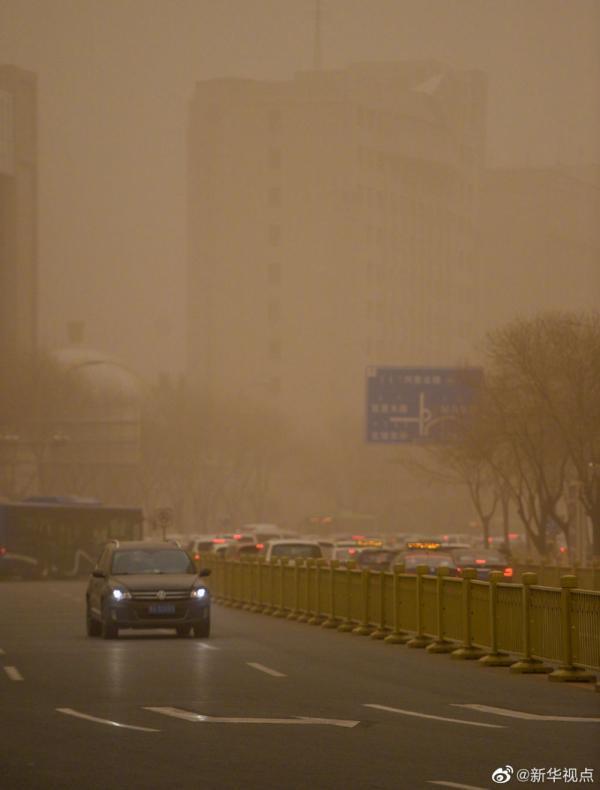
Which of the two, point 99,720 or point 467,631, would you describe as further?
point 467,631

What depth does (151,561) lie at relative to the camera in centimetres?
3212

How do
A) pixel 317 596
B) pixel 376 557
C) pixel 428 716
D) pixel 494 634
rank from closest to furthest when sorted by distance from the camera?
pixel 428 716, pixel 494 634, pixel 317 596, pixel 376 557

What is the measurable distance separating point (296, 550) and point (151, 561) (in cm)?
1762

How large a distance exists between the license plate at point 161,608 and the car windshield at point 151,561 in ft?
4.39

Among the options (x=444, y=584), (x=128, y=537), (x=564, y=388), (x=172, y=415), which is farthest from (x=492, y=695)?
(x=172, y=415)

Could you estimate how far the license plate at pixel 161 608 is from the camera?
1198 inches

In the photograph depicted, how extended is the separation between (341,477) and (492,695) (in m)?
134

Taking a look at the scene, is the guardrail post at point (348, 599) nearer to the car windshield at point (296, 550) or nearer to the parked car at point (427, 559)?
Result: the parked car at point (427, 559)

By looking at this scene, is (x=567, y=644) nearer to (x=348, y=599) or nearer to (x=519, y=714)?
(x=519, y=714)

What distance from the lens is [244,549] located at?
203 ft

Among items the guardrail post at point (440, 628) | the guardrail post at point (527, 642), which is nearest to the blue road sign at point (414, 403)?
the guardrail post at point (440, 628)

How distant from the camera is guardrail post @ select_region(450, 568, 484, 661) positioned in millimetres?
26109

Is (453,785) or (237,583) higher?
(453,785)

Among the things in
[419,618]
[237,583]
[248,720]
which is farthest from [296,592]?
[248,720]
